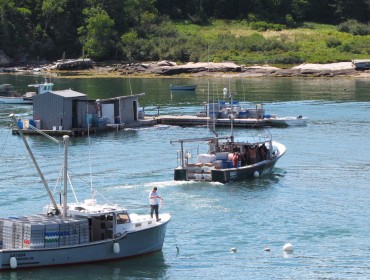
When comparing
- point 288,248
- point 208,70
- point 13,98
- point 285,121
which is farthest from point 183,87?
point 288,248

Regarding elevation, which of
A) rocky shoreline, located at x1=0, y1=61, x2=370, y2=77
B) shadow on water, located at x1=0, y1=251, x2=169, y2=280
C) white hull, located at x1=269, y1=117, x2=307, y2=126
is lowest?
shadow on water, located at x1=0, y1=251, x2=169, y2=280

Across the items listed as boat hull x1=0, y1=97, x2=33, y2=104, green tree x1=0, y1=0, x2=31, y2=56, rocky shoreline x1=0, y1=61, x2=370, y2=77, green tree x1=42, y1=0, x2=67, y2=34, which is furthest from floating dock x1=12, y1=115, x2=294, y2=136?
green tree x1=42, y1=0, x2=67, y2=34

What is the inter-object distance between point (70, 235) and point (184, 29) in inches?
5542

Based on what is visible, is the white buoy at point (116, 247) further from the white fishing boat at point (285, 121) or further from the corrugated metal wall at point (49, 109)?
the white fishing boat at point (285, 121)

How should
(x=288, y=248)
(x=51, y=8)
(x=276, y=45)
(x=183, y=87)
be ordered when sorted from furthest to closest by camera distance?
(x=51, y=8) < (x=276, y=45) < (x=183, y=87) < (x=288, y=248)

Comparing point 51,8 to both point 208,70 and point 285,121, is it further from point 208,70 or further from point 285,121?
point 285,121

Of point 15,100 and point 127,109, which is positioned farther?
point 15,100

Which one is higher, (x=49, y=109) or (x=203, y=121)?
(x=49, y=109)

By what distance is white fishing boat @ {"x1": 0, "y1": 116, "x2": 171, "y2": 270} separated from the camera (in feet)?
151

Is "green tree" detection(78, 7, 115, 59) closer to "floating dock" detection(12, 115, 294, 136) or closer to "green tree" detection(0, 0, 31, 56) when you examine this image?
"green tree" detection(0, 0, 31, 56)

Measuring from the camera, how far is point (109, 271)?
1873 inches

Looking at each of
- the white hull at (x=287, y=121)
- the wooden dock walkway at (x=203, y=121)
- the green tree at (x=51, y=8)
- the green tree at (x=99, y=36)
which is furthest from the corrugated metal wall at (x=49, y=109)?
the green tree at (x=51, y=8)

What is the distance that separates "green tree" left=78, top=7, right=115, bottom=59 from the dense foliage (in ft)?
0.55

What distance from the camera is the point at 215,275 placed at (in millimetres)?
47500
